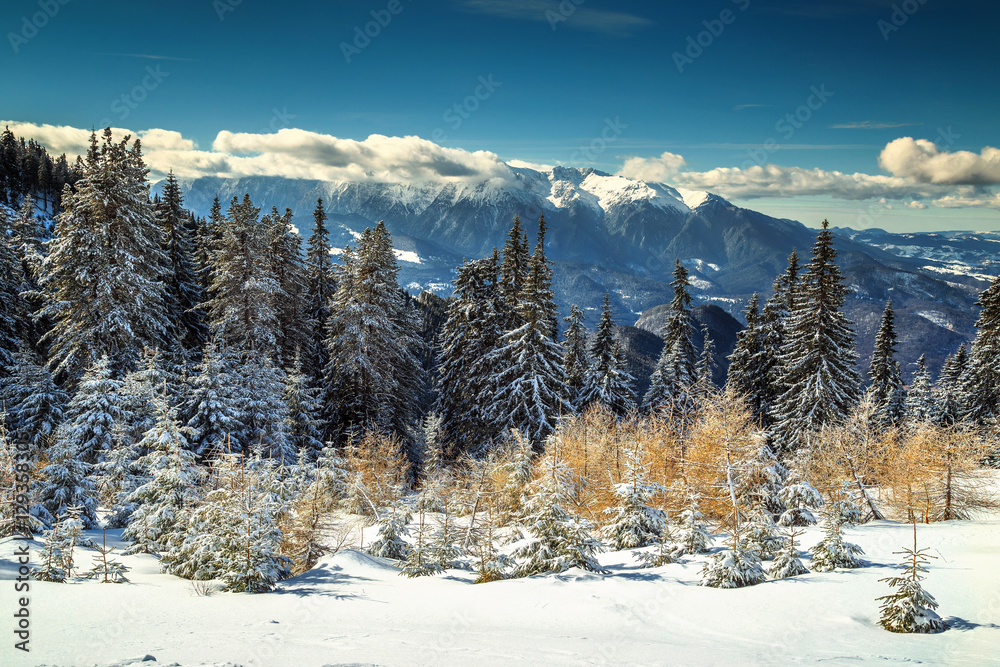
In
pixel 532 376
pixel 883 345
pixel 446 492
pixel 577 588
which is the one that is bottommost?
pixel 446 492

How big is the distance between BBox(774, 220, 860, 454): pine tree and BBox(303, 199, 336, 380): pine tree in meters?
30.8

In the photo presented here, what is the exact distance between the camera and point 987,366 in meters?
36.3

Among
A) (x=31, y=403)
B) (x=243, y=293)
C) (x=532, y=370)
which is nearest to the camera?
(x=31, y=403)

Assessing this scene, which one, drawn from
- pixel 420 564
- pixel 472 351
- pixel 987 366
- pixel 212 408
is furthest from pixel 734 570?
pixel 987 366

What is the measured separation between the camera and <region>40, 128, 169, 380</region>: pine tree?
24.4 metres

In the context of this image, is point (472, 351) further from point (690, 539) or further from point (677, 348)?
point (690, 539)

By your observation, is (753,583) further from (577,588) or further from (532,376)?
(532,376)

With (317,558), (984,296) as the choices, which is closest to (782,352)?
(984,296)

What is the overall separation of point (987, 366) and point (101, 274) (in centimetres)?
5628

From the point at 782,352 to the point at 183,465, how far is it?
3772cm

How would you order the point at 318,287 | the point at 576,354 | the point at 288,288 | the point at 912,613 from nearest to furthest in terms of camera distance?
the point at 912,613
the point at 288,288
the point at 318,287
the point at 576,354

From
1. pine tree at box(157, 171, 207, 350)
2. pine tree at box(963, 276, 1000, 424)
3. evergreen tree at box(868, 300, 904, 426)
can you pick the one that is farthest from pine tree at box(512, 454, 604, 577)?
evergreen tree at box(868, 300, 904, 426)

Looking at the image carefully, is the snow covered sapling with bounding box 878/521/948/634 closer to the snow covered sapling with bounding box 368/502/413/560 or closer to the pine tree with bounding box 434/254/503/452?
the snow covered sapling with bounding box 368/502/413/560

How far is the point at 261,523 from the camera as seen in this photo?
1108cm
